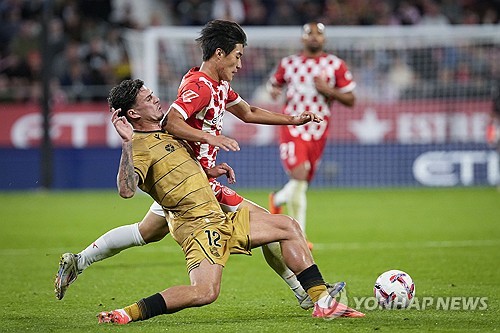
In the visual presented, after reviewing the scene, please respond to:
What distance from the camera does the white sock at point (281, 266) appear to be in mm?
7062

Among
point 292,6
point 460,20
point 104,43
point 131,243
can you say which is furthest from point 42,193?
point 131,243

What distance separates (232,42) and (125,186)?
55.2 inches

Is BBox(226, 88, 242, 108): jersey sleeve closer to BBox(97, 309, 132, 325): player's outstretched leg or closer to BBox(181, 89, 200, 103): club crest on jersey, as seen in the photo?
BBox(181, 89, 200, 103): club crest on jersey

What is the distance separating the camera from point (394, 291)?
706cm

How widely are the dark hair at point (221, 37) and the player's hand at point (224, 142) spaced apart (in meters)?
0.81

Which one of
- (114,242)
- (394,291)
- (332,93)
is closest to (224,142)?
(394,291)

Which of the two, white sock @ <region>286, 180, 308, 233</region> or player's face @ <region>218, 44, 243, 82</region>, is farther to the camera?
white sock @ <region>286, 180, 308, 233</region>

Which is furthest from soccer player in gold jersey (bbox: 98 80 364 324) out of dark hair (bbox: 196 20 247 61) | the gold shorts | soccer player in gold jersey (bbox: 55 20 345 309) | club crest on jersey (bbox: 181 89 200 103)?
dark hair (bbox: 196 20 247 61)

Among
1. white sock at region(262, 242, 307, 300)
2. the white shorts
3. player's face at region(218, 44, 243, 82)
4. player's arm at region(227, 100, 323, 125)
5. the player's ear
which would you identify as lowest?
white sock at region(262, 242, 307, 300)

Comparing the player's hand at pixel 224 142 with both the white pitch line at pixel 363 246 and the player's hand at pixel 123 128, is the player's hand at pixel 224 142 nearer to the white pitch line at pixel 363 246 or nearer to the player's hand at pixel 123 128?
the player's hand at pixel 123 128

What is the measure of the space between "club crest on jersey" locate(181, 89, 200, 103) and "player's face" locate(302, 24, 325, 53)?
4981mm

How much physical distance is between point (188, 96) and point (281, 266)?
142 centimetres

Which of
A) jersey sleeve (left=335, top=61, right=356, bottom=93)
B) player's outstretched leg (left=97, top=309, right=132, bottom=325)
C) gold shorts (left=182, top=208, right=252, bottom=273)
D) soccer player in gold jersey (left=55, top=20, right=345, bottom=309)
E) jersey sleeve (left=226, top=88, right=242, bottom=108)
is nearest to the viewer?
player's outstretched leg (left=97, top=309, right=132, bottom=325)
